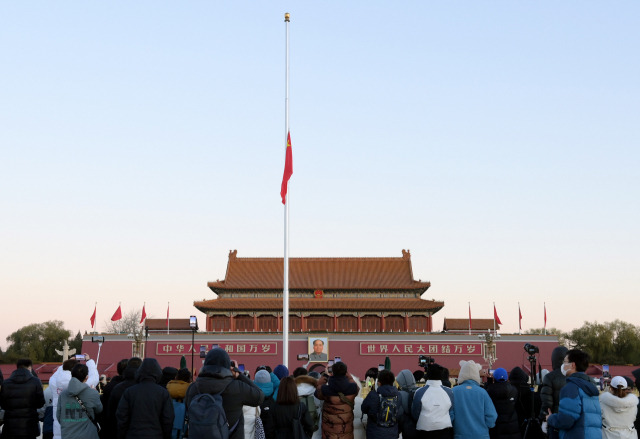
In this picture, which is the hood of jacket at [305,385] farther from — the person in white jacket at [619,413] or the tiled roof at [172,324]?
the tiled roof at [172,324]

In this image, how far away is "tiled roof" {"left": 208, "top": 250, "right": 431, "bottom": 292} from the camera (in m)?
47.8

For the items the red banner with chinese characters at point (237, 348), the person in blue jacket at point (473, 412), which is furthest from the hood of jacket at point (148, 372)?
the red banner with chinese characters at point (237, 348)

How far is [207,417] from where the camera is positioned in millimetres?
7121

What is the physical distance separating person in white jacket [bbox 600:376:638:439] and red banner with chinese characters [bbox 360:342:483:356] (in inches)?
1397

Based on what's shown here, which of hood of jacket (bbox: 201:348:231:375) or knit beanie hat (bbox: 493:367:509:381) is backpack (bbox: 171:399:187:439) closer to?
hood of jacket (bbox: 201:348:231:375)

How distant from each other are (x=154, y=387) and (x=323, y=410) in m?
2.36

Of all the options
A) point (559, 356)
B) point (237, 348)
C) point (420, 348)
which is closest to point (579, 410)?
point (559, 356)

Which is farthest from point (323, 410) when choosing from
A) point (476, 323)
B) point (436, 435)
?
point (476, 323)

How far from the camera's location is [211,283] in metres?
47.8

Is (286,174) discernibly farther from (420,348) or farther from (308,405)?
(420,348)

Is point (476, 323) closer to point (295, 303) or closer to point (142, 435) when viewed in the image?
point (295, 303)

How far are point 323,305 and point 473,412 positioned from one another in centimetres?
3884

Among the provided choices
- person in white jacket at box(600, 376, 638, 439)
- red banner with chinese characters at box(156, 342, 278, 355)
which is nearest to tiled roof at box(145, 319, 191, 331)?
red banner with chinese characters at box(156, 342, 278, 355)

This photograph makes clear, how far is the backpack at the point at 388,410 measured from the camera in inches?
340
